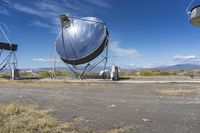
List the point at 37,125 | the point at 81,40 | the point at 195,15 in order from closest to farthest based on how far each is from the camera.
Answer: the point at 37,125 < the point at 195,15 < the point at 81,40

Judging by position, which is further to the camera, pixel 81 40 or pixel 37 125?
pixel 81 40

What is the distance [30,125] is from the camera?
10.3 meters

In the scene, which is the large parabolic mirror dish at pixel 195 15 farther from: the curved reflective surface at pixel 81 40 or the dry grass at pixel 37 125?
the curved reflective surface at pixel 81 40

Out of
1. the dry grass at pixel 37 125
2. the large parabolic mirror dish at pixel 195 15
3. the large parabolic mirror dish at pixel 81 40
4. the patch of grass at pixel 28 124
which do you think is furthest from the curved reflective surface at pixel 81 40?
the large parabolic mirror dish at pixel 195 15

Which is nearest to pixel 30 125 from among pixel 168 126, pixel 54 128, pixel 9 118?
pixel 54 128

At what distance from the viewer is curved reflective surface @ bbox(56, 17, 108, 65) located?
126ft

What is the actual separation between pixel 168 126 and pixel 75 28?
32.2 m

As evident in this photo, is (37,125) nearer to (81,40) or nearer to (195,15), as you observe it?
(195,15)

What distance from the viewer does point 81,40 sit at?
40.0m

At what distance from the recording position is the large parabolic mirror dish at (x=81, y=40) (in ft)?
126

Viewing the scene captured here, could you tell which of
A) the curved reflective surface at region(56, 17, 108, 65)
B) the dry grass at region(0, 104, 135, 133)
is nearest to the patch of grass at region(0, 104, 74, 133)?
the dry grass at region(0, 104, 135, 133)

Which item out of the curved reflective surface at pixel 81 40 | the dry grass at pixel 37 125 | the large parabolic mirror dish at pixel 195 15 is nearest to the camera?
the dry grass at pixel 37 125

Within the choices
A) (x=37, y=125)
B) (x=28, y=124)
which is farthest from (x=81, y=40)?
(x=37, y=125)

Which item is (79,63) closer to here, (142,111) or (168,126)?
(142,111)
